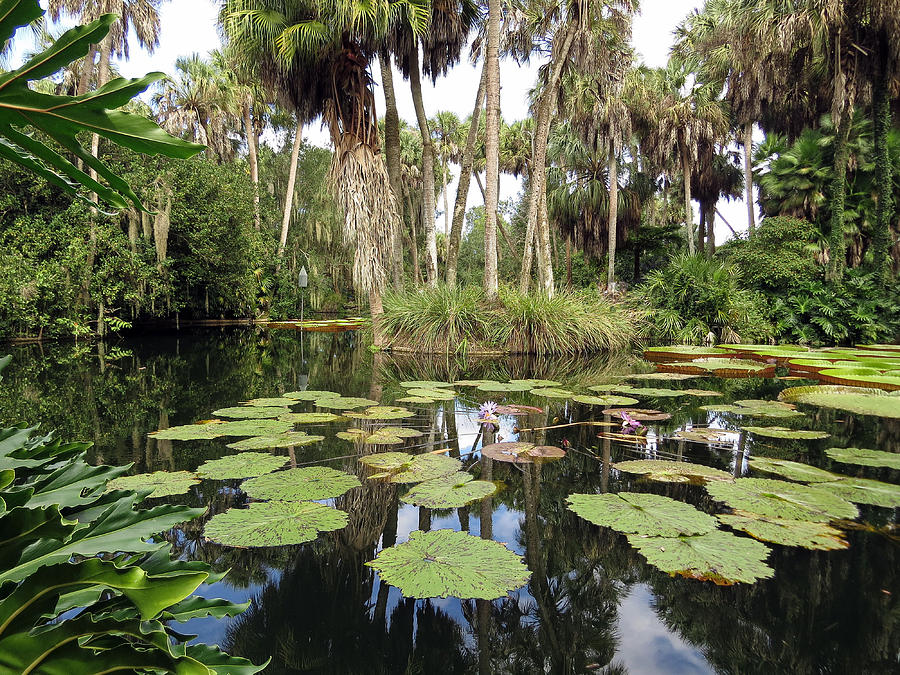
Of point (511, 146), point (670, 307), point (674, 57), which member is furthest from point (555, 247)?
point (670, 307)

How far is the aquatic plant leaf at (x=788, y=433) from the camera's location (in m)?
3.32

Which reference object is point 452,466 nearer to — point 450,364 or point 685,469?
point 685,469

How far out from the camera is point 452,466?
9.00 ft

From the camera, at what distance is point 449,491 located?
2324 millimetres

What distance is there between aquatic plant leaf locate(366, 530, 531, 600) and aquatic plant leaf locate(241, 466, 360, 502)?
571 millimetres

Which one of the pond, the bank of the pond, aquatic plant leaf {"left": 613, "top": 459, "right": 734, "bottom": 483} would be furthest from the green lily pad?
the bank of the pond

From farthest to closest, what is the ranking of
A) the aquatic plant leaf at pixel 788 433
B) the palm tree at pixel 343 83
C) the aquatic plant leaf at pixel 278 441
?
1. the palm tree at pixel 343 83
2. the aquatic plant leaf at pixel 788 433
3. the aquatic plant leaf at pixel 278 441

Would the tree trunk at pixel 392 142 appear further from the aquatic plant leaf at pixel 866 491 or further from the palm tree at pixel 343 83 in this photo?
the aquatic plant leaf at pixel 866 491

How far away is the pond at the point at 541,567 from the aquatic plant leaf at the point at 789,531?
1.3 inches

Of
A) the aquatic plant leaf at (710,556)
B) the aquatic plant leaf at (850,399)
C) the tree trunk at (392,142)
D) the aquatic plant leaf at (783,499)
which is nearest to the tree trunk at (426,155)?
the tree trunk at (392,142)

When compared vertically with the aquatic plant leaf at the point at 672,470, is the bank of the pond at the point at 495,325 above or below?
above

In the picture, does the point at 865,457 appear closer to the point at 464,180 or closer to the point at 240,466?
the point at 240,466

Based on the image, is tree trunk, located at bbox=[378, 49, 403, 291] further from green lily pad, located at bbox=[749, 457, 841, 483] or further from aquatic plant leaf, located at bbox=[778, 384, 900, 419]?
green lily pad, located at bbox=[749, 457, 841, 483]

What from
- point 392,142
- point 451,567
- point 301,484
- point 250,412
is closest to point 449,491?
point 451,567
